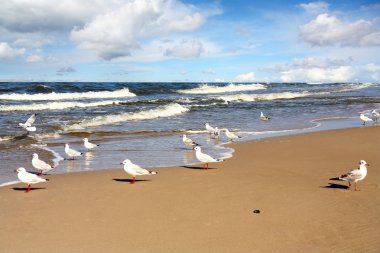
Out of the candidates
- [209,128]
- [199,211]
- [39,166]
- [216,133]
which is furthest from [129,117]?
[199,211]

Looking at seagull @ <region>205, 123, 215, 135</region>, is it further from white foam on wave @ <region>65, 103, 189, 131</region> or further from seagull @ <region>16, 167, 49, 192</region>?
seagull @ <region>16, 167, 49, 192</region>

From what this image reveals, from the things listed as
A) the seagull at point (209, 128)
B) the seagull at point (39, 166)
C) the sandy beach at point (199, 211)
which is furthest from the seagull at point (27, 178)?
the seagull at point (209, 128)

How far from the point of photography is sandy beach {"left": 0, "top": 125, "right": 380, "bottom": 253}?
4.88 meters

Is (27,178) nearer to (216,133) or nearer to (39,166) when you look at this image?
(39,166)

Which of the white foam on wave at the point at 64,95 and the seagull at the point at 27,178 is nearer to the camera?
the seagull at the point at 27,178

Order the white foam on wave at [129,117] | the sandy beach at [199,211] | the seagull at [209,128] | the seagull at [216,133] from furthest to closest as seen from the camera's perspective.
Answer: the white foam on wave at [129,117], the seagull at [209,128], the seagull at [216,133], the sandy beach at [199,211]

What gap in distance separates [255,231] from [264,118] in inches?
706

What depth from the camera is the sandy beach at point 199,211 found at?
488cm

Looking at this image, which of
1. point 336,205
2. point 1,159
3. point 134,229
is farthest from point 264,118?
point 134,229

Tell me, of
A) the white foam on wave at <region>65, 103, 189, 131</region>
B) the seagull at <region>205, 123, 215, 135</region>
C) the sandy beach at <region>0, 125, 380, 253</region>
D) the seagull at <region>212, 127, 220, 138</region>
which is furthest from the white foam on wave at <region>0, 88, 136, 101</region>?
the sandy beach at <region>0, 125, 380, 253</region>

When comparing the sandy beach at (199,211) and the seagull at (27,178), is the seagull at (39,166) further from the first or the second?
the seagull at (27,178)

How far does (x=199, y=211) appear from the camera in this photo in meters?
6.04

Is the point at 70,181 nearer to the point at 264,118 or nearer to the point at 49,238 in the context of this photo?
the point at 49,238

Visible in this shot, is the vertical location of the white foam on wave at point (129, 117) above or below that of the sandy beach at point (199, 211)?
below
